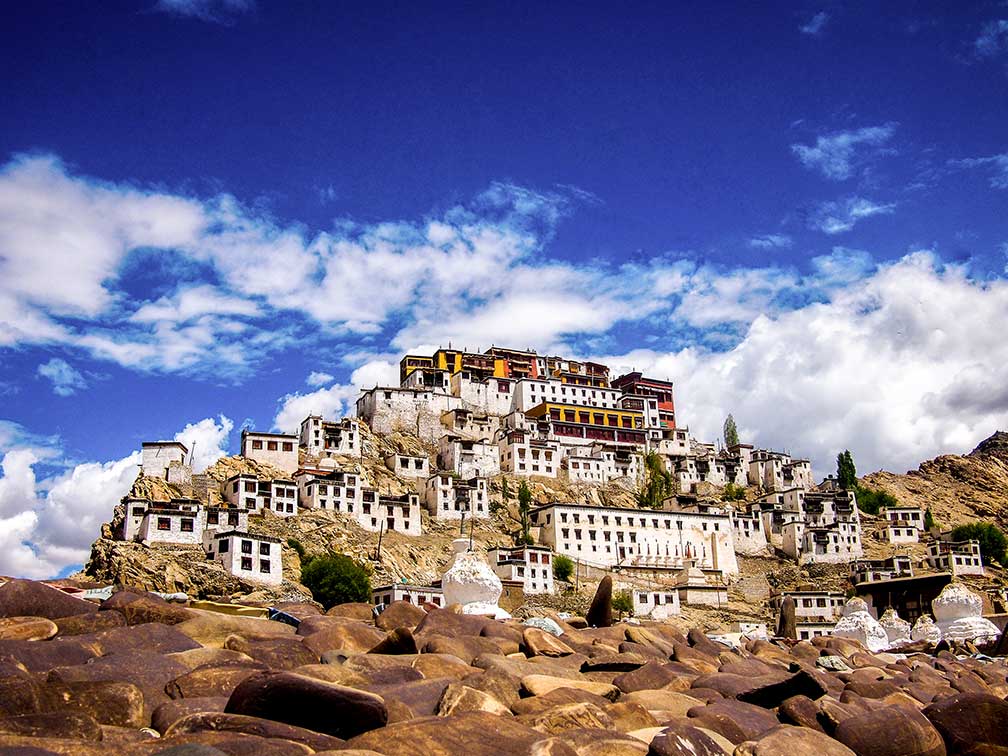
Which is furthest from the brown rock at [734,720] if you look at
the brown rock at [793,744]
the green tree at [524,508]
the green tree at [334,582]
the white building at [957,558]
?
the white building at [957,558]

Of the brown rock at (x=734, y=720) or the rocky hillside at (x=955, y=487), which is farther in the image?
the rocky hillside at (x=955, y=487)

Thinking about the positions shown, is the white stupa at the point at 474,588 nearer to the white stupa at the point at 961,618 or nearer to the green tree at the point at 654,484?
the white stupa at the point at 961,618

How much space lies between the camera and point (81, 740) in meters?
7.30

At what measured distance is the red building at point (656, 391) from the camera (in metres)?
116

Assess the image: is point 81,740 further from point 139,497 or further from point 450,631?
point 139,497

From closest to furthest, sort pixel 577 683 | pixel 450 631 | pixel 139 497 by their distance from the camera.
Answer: pixel 577 683, pixel 450 631, pixel 139 497

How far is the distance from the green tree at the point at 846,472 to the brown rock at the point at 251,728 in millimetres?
112131

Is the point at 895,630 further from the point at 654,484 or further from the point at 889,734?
the point at 654,484

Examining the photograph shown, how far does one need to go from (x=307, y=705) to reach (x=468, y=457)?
8647 cm

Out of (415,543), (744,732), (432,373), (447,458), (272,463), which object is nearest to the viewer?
(744,732)

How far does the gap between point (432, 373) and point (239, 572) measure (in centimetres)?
4981

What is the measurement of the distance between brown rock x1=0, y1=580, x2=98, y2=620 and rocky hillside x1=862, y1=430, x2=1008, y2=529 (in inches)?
4375

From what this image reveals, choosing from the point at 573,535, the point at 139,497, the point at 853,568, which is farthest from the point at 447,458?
the point at 853,568

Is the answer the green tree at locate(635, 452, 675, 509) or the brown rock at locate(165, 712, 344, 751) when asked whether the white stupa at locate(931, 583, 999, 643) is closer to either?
the brown rock at locate(165, 712, 344, 751)
